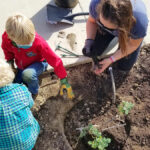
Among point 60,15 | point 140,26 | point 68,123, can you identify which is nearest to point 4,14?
point 60,15

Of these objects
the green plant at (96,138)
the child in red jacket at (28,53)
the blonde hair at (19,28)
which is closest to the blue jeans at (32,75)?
the child in red jacket at (28,53)

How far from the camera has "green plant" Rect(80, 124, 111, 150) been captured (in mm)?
1843

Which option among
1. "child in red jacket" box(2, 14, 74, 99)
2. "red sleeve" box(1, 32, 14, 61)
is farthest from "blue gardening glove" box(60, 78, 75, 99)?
"red sleeve" box(1, 32, 14, 61)

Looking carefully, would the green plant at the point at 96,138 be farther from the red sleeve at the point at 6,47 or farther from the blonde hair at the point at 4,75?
the red sleeve at the point at 6,47

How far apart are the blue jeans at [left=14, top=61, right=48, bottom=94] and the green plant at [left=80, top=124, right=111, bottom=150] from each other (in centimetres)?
67

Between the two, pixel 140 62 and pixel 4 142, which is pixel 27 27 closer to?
pixel 4 142

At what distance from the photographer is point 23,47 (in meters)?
1.97

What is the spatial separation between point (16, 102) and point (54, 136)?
0.72 meters

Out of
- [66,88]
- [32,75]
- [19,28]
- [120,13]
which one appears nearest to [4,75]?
[19,28]

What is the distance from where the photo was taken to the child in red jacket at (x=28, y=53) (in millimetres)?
1804

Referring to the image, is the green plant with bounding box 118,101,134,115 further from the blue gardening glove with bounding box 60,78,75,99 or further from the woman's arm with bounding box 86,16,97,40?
the woman's arm with bounding box 86,16,97,40

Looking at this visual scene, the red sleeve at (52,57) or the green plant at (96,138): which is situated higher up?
the red sleeve at (52,57)

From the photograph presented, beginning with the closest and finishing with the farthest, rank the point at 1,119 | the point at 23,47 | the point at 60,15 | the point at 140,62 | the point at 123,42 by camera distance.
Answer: the point at 1,119, the point at 123,42, the point at 23,47, the point at 140,62, the point at 60,15

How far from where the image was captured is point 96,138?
1.91m
